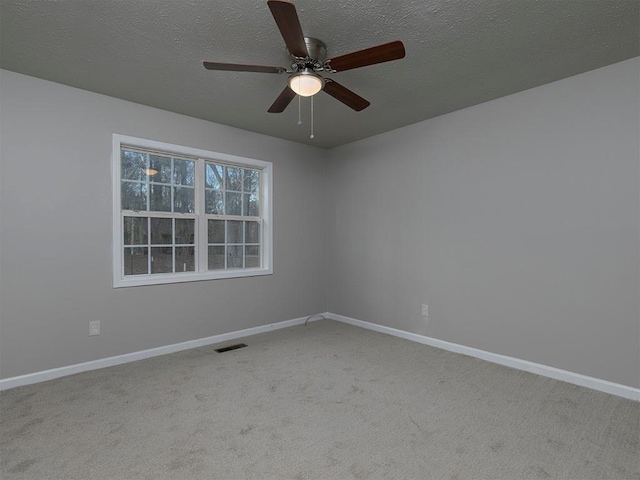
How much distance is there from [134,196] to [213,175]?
2.90ft

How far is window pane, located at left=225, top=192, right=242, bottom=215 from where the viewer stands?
4039mm

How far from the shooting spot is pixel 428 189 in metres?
3.73

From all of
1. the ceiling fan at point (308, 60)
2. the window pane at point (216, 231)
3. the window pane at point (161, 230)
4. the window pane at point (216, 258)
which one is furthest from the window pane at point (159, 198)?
the ceiling fan at point (308, 60)

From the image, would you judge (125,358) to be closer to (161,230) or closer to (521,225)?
(161,230)

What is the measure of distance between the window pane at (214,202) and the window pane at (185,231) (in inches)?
10.2

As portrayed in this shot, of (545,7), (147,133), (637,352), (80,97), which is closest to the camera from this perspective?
(545,7)

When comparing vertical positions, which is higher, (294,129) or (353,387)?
(294,129)

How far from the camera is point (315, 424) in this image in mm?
2150

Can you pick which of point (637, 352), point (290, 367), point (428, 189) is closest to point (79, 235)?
point (290, 367)

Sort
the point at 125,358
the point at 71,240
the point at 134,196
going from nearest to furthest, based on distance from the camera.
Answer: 1. the point at 71,240
2. the point at 125,358
3. the point at 134,196

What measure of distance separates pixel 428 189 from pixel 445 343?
1.65 metres

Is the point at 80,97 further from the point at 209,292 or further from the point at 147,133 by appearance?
the point at 209,292

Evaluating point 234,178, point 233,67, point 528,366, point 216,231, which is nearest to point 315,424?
point 528,366

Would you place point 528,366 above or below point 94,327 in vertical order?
below
